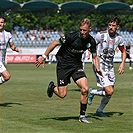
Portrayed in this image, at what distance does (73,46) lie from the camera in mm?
12508

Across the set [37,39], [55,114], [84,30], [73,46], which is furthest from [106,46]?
[37,39]

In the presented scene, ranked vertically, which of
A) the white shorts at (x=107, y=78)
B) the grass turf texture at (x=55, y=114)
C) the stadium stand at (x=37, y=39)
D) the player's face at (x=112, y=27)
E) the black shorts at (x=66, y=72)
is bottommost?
the stadium stand at (x=37, y=39)

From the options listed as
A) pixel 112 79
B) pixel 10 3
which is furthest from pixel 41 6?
pixel 112 79

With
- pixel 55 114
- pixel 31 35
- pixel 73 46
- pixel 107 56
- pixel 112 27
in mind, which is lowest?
pixel 31 35

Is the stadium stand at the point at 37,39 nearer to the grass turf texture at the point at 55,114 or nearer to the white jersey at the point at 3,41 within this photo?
the grass turf texture at the point at 55,114

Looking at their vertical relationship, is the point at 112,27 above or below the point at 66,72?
above

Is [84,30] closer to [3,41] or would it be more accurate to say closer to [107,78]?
[107,78]

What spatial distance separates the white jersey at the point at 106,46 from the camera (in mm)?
13695

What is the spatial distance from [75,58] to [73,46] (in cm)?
34

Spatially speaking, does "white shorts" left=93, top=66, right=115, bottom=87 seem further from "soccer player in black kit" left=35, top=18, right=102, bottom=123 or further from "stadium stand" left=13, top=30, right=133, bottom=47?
"stadium stand" left=13, top=30, right=133, bottom=47

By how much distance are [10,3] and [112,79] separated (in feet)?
122

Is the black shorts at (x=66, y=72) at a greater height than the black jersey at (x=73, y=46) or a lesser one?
lesser

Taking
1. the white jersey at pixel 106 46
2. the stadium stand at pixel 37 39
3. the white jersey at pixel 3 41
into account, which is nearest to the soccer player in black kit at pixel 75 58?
the white jersey at pixel 106 46

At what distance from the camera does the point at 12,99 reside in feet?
58.1
